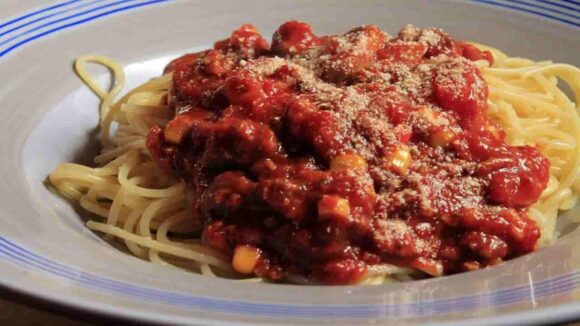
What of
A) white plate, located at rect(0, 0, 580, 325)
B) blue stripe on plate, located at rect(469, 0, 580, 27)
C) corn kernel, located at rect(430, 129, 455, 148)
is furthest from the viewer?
blue stripe on plate, located at rect(469, 0, 580, 27)

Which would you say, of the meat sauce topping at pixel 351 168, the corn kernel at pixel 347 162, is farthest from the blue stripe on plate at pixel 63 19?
the corn kernel at pixel 347 162

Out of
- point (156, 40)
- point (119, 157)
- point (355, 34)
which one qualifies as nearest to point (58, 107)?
point (119, 157)

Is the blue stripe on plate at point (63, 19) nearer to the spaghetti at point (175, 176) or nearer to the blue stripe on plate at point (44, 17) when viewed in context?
the blue stripe on plate at point (44, 17)

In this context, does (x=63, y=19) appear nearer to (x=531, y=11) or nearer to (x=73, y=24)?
(x=73, y=24)

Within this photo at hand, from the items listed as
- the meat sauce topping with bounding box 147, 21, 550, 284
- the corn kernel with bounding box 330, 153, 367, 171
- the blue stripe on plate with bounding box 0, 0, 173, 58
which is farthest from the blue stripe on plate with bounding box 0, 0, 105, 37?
the corn kernel with bounding box 330, 153, 367, 171

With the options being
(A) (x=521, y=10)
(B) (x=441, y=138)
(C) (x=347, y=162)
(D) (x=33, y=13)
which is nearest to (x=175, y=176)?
(C) (x=347, y=162)

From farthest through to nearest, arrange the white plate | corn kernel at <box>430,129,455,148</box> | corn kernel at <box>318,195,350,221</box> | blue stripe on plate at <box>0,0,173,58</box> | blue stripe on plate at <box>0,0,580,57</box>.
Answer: blue stripe on plate at <box>0,0,580,57</box>
blue stripe on plate at <box>0,0,173,58</box>
corn kernel at <box>430,129,455,148</box>
corn kernel at <box>318,195,350,221</box>
the white plate

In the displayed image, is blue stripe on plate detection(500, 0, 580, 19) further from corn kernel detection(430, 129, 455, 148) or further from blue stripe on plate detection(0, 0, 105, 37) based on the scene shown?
blue stripe on plate detection(0, 0, 105, 37)

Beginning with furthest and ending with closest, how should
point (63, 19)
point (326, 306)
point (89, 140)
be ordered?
1. point (63, 19)
2. point (89, 140)
3. point (326, 306)
